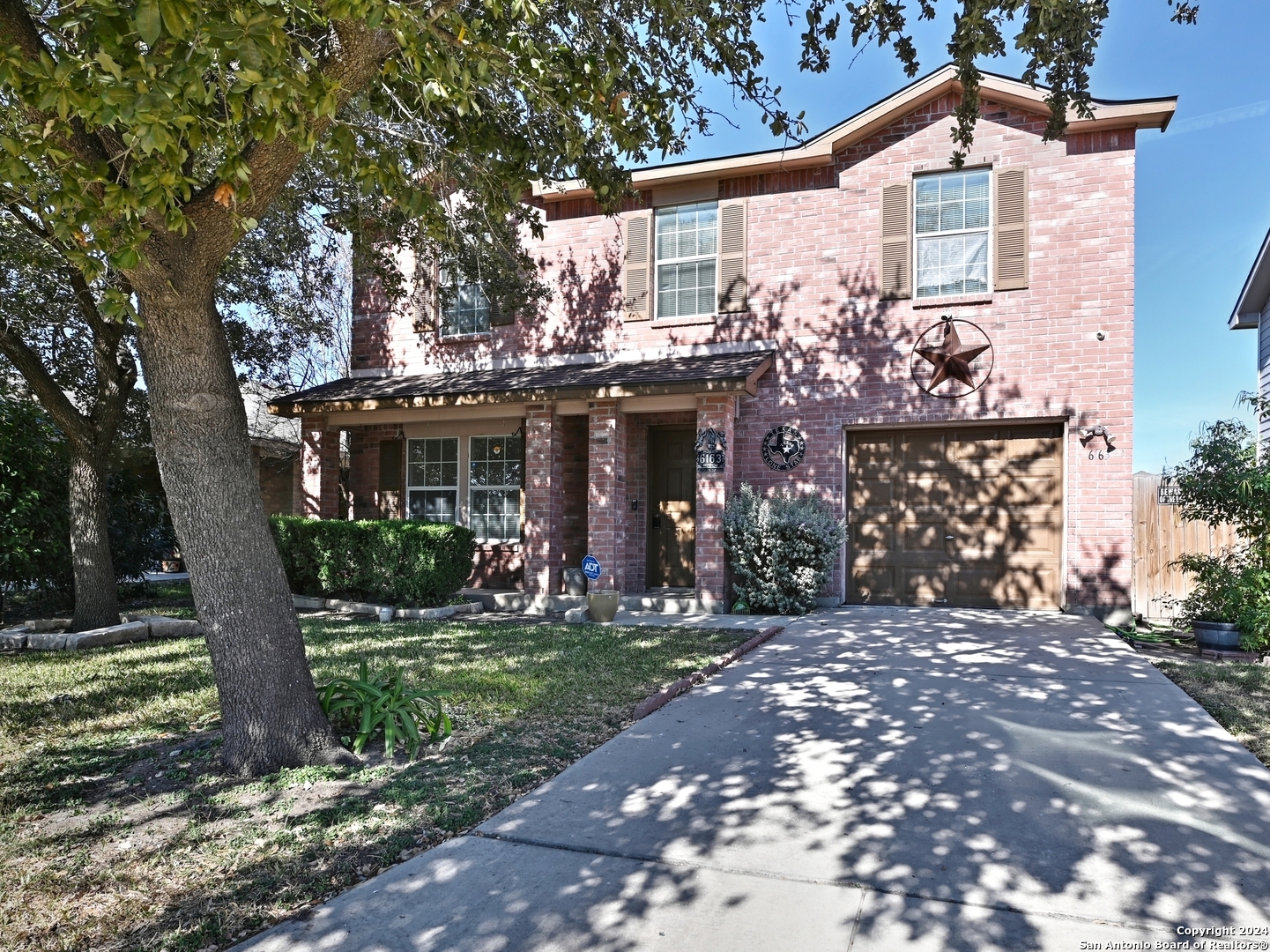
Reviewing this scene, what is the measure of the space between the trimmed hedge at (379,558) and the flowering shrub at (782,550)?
3655 millimetres

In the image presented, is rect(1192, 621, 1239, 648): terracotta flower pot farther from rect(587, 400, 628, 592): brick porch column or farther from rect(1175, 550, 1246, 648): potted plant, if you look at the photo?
rect(587, 400, 628, 592): brick porch column

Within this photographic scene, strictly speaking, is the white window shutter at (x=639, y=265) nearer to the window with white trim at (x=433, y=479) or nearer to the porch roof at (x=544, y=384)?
the porch roof at (x=544, y=384)

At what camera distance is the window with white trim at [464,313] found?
42.1 feet

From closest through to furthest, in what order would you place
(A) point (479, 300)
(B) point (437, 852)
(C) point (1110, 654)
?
(B) point (437, 852) < (C) point (1110, 654) < (A) point (479, 300)

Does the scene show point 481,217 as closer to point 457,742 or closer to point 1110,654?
point 457,742

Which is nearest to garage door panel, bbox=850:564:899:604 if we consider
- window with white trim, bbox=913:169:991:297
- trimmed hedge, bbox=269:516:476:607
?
window with white trim, bbox=913:169:991:297

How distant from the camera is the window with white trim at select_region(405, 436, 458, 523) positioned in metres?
13.0

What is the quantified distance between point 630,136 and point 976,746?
14.2 feet

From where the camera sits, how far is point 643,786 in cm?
394

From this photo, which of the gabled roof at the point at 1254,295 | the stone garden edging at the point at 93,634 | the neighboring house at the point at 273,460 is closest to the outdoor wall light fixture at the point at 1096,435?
the gabled roof at the point at 1254,295

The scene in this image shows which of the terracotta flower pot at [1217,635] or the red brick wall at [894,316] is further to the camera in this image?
the red brick wall at [894,316]

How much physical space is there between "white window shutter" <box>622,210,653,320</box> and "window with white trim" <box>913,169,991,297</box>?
3686 mm

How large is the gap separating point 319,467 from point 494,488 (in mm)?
2920

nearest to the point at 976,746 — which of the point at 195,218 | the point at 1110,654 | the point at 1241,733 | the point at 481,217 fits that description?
the point at 1241,733
